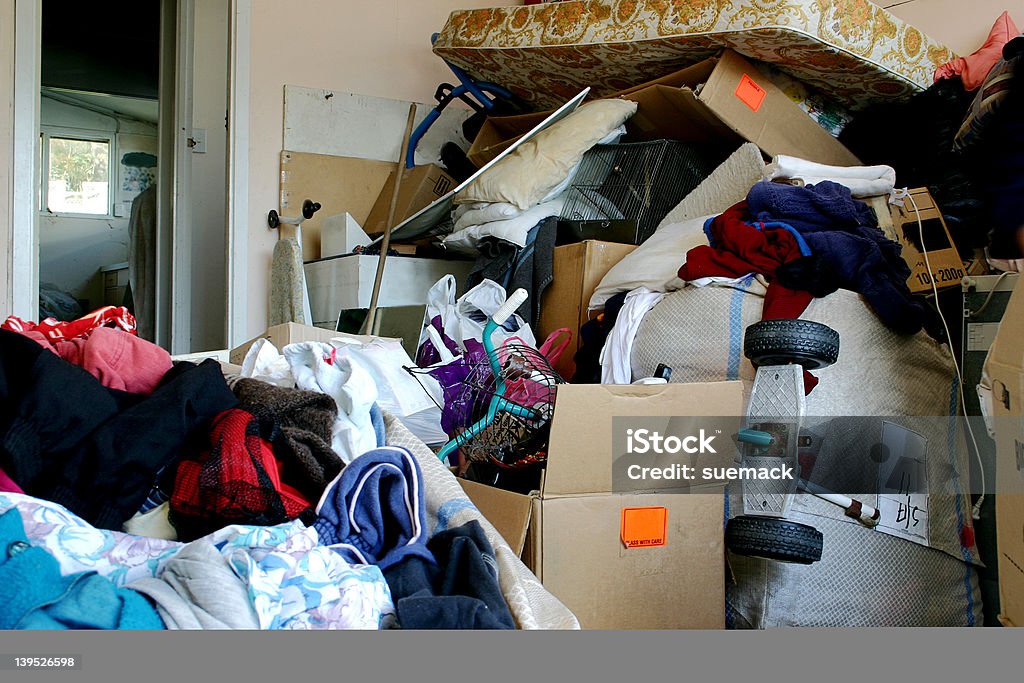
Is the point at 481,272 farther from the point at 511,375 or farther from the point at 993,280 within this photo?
the point at 993,280

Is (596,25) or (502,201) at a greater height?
(596,25)

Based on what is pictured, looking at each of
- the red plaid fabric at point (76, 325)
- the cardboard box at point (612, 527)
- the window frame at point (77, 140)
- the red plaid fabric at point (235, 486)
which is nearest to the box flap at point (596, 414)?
the cardboard box at point (612, 527)

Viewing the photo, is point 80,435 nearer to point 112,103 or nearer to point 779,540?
point 779,540

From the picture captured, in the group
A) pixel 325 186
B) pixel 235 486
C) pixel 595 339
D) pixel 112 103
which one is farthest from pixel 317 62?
pixel 112 103

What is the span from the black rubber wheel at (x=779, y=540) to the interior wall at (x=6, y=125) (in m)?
2.91

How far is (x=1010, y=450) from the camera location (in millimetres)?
1257

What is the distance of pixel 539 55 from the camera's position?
121 inches

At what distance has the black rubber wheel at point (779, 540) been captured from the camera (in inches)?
56.4

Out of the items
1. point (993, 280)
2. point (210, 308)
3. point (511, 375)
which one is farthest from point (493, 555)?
point (210, 308)

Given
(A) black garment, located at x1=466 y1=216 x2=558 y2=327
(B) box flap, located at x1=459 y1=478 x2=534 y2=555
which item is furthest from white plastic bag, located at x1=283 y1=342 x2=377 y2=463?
(A) black garment, located at x1=466 y1=216 x2=558 y2=327

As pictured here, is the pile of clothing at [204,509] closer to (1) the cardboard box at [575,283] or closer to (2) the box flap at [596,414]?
(2) the box flap at [596,414]

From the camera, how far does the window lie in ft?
19.8

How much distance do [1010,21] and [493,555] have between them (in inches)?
105

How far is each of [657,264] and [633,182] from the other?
0.83 metres
